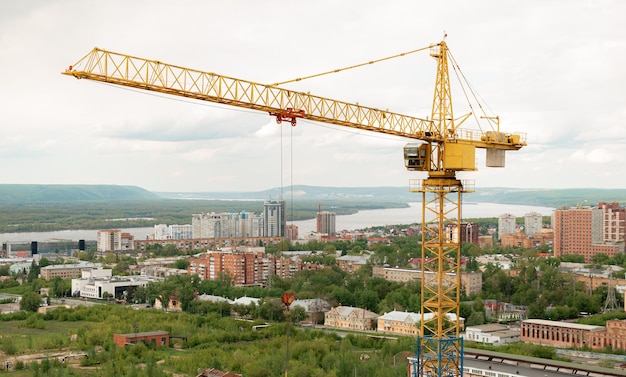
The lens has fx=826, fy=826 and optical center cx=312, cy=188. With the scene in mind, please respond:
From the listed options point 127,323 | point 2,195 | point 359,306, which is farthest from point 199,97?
point 2,195

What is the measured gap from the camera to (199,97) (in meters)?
12.8

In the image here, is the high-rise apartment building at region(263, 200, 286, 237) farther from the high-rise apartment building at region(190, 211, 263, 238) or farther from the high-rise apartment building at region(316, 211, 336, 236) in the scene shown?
the high-rise apartment building at region(316, 211, 336, 236)

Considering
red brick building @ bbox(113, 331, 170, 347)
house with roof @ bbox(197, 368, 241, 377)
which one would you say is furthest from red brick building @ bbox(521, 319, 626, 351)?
house with roof @ bbox(197, 368, 241, 377)

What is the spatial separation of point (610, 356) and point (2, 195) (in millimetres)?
155468

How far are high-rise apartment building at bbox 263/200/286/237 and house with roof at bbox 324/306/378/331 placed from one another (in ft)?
132

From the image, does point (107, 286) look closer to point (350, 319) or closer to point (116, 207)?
point (350, 319)

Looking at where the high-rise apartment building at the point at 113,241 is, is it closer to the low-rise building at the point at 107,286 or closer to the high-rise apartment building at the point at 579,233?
the low-rise building at the point at 107,286

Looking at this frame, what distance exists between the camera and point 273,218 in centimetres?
6919

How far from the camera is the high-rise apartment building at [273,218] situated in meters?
68.4

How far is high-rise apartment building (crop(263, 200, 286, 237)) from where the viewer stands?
68375mm

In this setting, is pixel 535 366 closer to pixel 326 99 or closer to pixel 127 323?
pixel 326 99

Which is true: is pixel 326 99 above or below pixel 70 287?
above

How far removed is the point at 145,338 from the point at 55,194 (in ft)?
525

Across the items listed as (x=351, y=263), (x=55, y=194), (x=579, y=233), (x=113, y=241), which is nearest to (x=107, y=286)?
(x=351, y=263)
